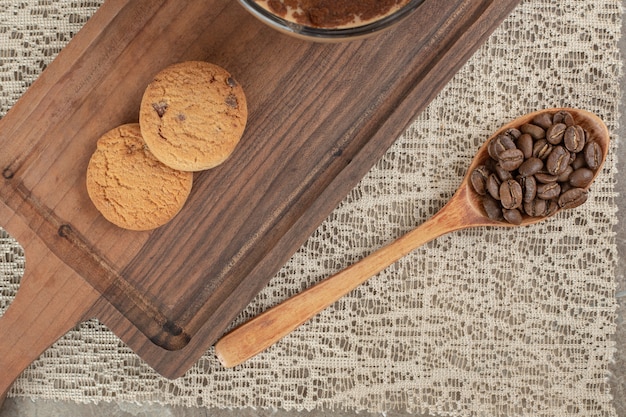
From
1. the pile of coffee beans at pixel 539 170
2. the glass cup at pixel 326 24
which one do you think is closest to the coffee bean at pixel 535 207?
the pile of coffee beans at pixel 539 170

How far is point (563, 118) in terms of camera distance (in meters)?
1.10

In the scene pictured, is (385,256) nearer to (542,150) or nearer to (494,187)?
(494,187)

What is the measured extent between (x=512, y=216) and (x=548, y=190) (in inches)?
3.0

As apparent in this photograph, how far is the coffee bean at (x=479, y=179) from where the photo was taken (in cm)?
110

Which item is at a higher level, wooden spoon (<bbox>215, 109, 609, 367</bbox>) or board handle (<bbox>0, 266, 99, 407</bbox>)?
wooden spoon (<bbox>215, 109, 609, 367</bbox>)

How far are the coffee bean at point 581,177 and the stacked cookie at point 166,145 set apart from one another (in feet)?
1.88

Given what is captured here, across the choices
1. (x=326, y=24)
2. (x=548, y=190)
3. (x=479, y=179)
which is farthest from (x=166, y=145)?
(x=548, y=190)

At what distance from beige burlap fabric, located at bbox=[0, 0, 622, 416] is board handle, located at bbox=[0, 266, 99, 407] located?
169mm

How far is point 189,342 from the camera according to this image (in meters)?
1.00

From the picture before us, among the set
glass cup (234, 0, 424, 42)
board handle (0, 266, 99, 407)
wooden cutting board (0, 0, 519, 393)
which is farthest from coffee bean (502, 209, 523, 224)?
board handle (0, 266, 99, 407)

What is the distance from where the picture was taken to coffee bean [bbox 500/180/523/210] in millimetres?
1067

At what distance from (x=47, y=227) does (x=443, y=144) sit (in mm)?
700

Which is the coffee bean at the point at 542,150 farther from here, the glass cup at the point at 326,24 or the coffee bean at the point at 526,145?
the glass cup at the point at 326,24

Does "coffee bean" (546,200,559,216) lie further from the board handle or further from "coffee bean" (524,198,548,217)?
the board handle
